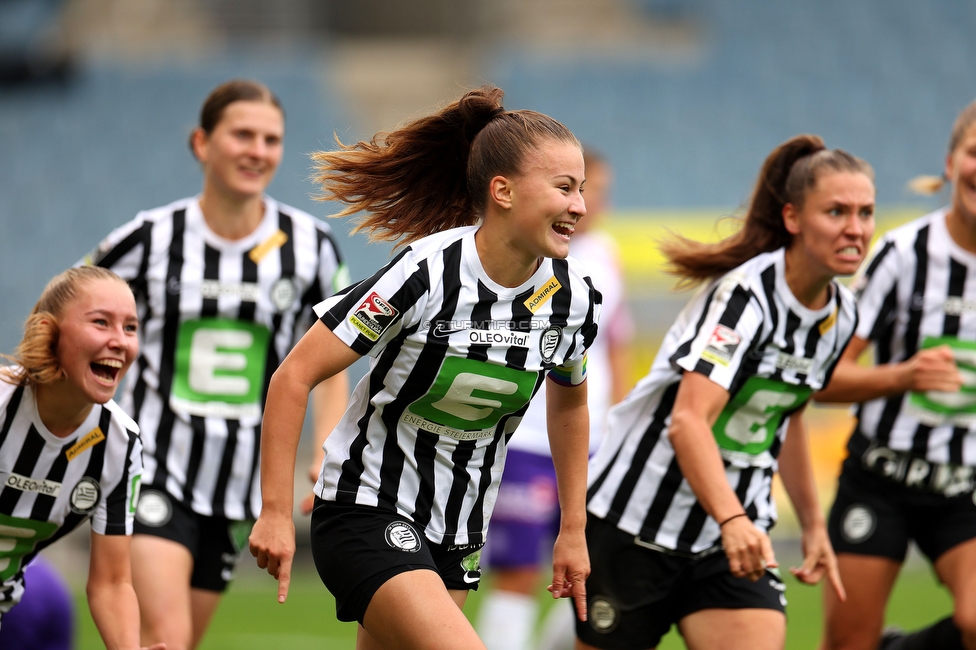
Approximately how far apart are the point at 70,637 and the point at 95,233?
11336 millimetres

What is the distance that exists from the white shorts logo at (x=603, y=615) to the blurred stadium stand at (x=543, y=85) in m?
11.5

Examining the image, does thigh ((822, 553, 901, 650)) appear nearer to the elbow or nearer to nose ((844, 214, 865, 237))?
the elbow

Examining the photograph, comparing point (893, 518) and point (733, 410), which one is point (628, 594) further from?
point (893, 518)

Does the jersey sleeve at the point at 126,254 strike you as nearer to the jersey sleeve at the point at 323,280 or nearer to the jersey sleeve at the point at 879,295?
the jersey sleeve at the point at 323,280

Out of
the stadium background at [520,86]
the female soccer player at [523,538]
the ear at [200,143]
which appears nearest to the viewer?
the ear at [200,143]

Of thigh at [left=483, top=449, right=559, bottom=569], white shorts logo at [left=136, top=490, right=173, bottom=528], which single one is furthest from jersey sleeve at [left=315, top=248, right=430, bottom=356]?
thigh at [left=483, top=449, right=559, bottom=569]

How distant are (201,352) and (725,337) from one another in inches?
79.1

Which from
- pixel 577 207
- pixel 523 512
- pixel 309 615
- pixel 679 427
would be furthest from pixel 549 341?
pixel 309 615

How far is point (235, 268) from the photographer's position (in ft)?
15.4

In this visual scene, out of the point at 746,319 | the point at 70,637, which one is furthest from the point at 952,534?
the point at 70,637

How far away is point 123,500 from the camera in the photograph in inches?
146

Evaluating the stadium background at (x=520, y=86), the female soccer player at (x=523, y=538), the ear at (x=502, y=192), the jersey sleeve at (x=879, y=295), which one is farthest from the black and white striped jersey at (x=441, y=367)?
the stadium background at (x=520, y=86)

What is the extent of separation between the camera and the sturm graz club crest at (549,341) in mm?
3344

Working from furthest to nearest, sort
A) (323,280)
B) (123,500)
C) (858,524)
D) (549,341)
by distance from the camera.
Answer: (323,280), (858,524), (123,500), (549,341)
